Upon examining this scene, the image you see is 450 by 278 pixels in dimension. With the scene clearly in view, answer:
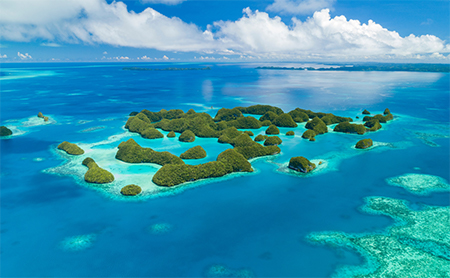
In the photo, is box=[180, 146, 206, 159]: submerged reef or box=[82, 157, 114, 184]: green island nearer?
box=[82, 157, 114, 184]: green island

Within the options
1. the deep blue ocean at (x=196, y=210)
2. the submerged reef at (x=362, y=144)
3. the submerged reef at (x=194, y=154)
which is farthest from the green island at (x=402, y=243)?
the submerged reef at (x=194, y=154)

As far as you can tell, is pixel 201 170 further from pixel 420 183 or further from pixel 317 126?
pixel 317 126

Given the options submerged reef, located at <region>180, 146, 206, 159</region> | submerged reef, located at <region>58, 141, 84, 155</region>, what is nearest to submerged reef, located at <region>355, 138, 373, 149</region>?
submerged reef, located at <region>180, 146, 206, 159</region>

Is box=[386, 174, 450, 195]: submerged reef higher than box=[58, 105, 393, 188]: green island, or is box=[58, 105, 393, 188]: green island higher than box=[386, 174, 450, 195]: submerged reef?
box=[58, 105, 393, 188]: green island

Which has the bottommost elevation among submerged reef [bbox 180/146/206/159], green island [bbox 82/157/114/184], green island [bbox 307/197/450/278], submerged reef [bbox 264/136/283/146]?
green island [bbox 307/197/450/278]

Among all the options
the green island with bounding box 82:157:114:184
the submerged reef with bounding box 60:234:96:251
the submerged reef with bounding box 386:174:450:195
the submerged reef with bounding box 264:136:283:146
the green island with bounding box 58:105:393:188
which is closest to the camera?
the submerged reef with bounding box 60:234:96:251

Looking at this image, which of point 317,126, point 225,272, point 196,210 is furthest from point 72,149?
point 317,126

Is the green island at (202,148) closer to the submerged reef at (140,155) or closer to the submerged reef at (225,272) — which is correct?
the submerged reef at (140,155)

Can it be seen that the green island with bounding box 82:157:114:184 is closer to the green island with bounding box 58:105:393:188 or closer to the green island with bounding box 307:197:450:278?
the green island with bounding box 58:105:393:188
